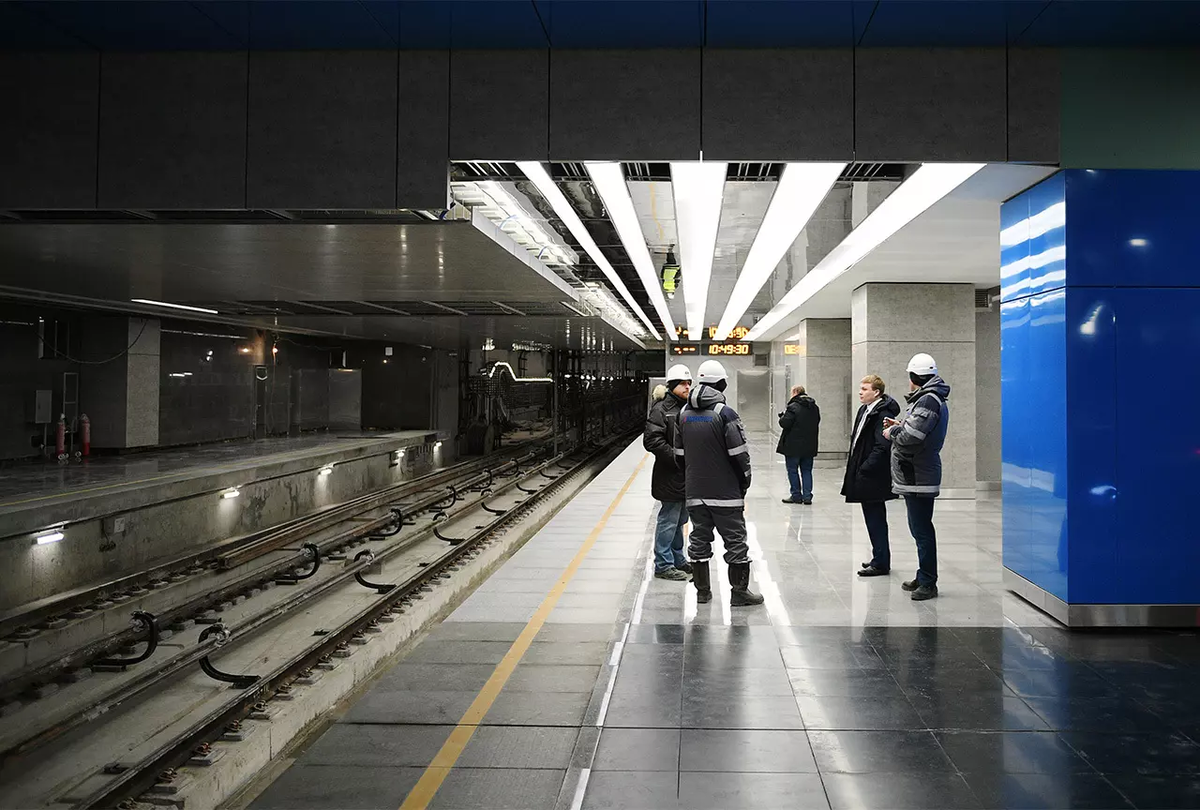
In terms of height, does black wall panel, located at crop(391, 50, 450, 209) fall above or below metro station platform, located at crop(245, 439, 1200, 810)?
above

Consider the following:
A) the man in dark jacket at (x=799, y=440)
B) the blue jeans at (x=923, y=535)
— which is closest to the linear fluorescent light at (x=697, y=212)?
the man in dark jacket at (x=799, y=440)

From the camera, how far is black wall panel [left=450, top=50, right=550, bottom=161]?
20.7 ft

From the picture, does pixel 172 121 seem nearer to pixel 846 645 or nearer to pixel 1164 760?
pixel 846 645

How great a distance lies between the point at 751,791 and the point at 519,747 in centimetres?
121

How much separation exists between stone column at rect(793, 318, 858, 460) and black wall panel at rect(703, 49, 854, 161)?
49.4 ft

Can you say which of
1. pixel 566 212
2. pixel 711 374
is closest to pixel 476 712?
pixel 711 374

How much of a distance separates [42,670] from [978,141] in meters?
7.90

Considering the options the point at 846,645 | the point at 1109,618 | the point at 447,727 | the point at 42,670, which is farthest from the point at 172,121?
the point at 1109,618

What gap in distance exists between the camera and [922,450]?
279 inches

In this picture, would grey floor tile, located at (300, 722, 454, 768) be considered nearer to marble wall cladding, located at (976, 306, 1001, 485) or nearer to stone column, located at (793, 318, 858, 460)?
marble wall cladding, located at (976, 306, 1001, 485)

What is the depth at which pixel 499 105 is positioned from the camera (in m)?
6.33

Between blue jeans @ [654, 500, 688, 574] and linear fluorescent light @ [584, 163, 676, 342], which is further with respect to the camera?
blue jeans @ [654, 500, 688, 574]

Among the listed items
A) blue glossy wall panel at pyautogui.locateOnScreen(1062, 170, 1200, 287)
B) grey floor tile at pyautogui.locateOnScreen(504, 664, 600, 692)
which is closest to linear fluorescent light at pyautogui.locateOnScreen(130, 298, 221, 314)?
grey floor tile at pyautogui.locateOnScreen(504, 664, 600, 692)

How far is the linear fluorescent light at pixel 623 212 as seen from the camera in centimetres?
698
